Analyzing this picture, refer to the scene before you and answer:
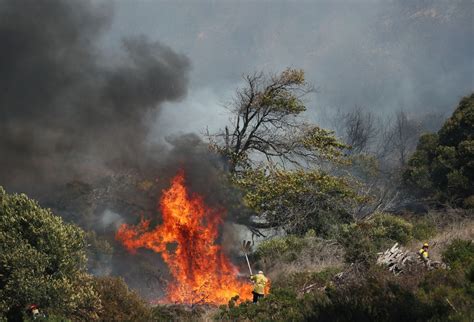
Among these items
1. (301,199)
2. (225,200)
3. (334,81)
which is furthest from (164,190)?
(334,81)

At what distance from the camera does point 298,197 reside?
67.9 feet

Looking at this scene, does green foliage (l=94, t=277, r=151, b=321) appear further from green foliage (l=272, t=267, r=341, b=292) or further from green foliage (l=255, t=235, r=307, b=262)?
green foliage (l=255, t=235, r=307, b=262)

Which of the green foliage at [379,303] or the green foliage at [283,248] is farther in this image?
the green foliage at [283,248]

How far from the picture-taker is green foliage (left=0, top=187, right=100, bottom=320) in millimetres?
10574

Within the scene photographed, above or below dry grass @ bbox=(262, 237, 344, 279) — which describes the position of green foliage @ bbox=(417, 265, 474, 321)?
below

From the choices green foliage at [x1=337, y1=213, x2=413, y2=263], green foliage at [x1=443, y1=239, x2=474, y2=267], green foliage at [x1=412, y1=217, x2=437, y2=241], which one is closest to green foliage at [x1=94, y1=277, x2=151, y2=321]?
green foliage at [x1=337, y1=213, x2=413, y2=263]

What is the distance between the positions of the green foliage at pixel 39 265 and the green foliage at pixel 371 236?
27.4 ft

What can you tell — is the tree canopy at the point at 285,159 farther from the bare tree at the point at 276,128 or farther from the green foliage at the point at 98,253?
the green foliage at the point at 98,253

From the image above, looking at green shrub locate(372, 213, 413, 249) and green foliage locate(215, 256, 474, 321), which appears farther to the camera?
green shrub locate(372, 213, 413, 249)

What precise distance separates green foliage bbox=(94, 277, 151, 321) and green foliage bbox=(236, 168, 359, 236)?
7.94 metres

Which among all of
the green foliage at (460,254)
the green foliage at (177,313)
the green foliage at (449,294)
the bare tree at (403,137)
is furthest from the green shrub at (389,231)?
the bare tree at (403,137)

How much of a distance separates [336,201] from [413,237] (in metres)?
3.89

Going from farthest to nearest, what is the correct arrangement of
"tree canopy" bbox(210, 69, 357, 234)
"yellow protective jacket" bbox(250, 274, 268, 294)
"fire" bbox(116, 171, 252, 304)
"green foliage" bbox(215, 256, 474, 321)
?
"tree canopy" bbox(210, 69, 357, 234) → "fire" bbox(116, 171, 252, 304) → "yellow protective jacket" bbox(250, 274, 268, 294) → "green foliage" bbox(215, 256, 474, 321)

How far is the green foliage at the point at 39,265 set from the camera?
A: 10.6 meters
